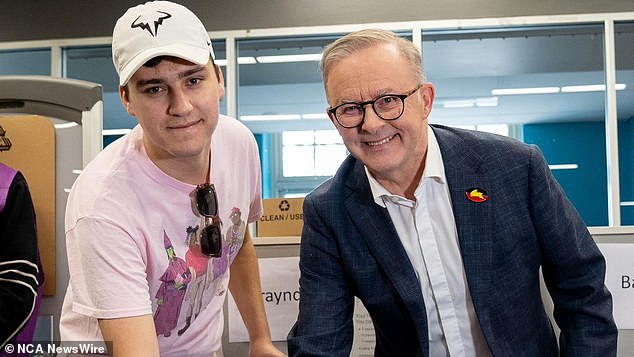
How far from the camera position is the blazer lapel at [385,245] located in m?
1.40

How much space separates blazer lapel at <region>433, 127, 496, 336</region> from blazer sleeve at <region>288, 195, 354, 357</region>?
0.29 meters

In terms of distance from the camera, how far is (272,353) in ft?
5.31

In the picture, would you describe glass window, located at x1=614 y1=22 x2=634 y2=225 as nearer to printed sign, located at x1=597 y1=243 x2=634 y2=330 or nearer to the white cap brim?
printed sign, located at x1=597 y1=243 x2=634 y2=330

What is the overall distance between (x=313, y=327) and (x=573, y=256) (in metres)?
0.58

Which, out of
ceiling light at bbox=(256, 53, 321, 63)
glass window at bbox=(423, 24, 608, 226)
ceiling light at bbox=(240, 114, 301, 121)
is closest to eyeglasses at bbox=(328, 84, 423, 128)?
glass window at bbox=(423, 24, 608, 226)

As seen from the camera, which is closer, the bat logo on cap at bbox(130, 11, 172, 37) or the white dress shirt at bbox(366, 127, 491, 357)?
the bat logo on cap at bbox(130, 11, 172, 37)

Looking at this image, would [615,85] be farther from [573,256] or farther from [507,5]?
[573,256]

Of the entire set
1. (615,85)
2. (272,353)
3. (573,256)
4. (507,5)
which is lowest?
(272,353)

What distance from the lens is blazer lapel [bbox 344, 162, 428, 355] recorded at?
1398 mm

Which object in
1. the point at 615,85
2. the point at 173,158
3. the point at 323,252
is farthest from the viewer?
the point at 615,85

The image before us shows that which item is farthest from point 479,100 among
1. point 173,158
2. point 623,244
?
point 173,158

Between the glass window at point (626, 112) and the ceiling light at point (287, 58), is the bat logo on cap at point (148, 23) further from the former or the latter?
the glass window at point (626, 112)

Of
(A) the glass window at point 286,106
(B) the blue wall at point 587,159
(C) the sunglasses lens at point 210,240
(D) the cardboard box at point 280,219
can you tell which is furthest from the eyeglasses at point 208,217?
(B) the blue wall at point 587,159
